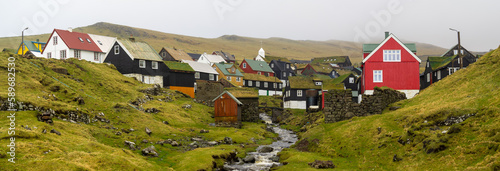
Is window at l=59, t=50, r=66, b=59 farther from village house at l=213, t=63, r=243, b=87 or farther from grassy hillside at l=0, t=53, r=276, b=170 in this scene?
village house at l=213, t=63, r=243, b=87

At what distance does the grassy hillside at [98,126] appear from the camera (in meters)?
27.3

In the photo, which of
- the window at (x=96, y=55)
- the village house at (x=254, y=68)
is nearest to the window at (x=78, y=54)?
the window at (x=96, y=55)

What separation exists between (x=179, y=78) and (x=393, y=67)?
Answer: 46782 millimetres

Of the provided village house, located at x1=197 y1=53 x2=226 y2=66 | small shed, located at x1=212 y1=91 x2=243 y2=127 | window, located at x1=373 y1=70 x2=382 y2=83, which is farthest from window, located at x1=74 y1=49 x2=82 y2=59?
window, located at x1=373 y1=70 x2=382 y2=83

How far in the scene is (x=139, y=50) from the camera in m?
85.8

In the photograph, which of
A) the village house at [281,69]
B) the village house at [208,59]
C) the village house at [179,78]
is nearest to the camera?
the village house at [179,78]

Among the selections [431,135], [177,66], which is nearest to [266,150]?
[431,135]

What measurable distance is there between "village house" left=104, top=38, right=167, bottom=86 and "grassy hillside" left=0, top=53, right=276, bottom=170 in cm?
539

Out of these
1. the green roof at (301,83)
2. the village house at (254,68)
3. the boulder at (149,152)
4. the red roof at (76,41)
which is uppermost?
the red roof at (76,41)

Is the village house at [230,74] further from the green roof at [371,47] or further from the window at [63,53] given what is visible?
the green roof at [371,47]

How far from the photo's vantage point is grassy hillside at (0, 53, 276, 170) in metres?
27.3

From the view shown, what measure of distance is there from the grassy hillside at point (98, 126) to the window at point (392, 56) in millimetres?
26054

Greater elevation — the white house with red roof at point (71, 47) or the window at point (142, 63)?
the white house with red roof at point (71, 47)

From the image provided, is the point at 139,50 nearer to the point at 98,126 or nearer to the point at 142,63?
the point at 142,63
